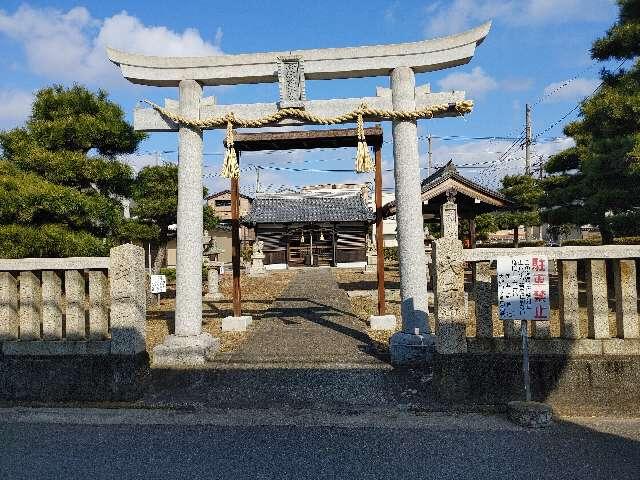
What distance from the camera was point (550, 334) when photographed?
502 centimetres

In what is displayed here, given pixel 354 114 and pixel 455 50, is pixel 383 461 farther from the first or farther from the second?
pixel 455 50

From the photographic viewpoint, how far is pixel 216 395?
5387mm

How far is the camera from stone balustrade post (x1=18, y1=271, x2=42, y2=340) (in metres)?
5.61

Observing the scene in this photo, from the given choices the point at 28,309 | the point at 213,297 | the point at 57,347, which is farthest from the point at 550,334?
the point at 213,297

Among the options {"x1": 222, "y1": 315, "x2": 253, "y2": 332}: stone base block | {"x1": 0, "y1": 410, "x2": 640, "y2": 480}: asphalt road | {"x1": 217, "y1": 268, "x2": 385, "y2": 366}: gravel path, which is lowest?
{"x1": 0, "y1": 410, "x2": 640, "y2": 480}: asphalt road

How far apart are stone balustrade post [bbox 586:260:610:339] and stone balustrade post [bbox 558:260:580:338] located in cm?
15

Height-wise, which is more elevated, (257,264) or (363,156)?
(363,156)

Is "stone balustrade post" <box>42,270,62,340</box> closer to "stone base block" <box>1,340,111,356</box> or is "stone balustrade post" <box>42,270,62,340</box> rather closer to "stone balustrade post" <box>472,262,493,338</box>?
"stone base block" <box>1,340,111,356</box>

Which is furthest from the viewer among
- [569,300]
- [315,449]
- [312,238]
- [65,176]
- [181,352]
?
[312,238]

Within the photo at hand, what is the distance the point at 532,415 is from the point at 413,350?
197 centimetres

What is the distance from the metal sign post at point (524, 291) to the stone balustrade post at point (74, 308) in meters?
5.09

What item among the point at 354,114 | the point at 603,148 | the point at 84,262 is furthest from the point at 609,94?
the point at 84,262

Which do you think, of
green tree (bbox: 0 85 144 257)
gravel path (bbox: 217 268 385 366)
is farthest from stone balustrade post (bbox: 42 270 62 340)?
green tree (bbox: 0 85 144 257)

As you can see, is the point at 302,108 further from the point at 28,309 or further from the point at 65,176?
the point at 65,176
